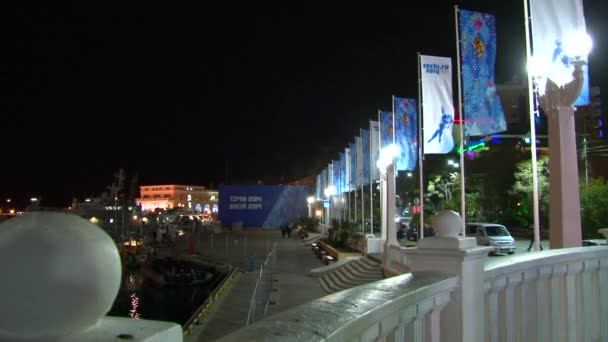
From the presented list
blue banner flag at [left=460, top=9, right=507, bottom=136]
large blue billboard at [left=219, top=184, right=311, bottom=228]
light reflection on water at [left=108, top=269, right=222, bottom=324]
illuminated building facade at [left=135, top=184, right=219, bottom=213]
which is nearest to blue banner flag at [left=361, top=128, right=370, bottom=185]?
A: light reflection on water at [left=108, top=269, right=222, bottom=324]

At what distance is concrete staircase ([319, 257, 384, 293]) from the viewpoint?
2042cm

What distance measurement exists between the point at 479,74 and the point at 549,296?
34.4ft

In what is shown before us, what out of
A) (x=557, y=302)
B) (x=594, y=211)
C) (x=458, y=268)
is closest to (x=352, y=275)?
(x=594, y=211)

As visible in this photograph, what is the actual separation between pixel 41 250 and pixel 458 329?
3.20 m

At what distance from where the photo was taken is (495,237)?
23.7 meters

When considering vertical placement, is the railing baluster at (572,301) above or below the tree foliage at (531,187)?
below

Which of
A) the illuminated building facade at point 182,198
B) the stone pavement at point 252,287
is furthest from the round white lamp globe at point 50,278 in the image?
the illuminated building facade at point 182,198

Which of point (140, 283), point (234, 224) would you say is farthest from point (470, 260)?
point (234, 224)

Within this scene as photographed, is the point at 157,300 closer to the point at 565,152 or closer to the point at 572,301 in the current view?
the point at 565,152

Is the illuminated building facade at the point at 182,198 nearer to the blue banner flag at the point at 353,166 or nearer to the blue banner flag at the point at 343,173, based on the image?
the blue banner flag at the point at 343,173

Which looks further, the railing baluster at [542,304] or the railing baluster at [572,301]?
the railing baluster at [572,301]

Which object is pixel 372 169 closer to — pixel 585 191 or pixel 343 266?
pixel 343 266

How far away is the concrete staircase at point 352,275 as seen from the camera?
20.4 meters

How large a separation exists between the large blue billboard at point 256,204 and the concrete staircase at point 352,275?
167 ft
